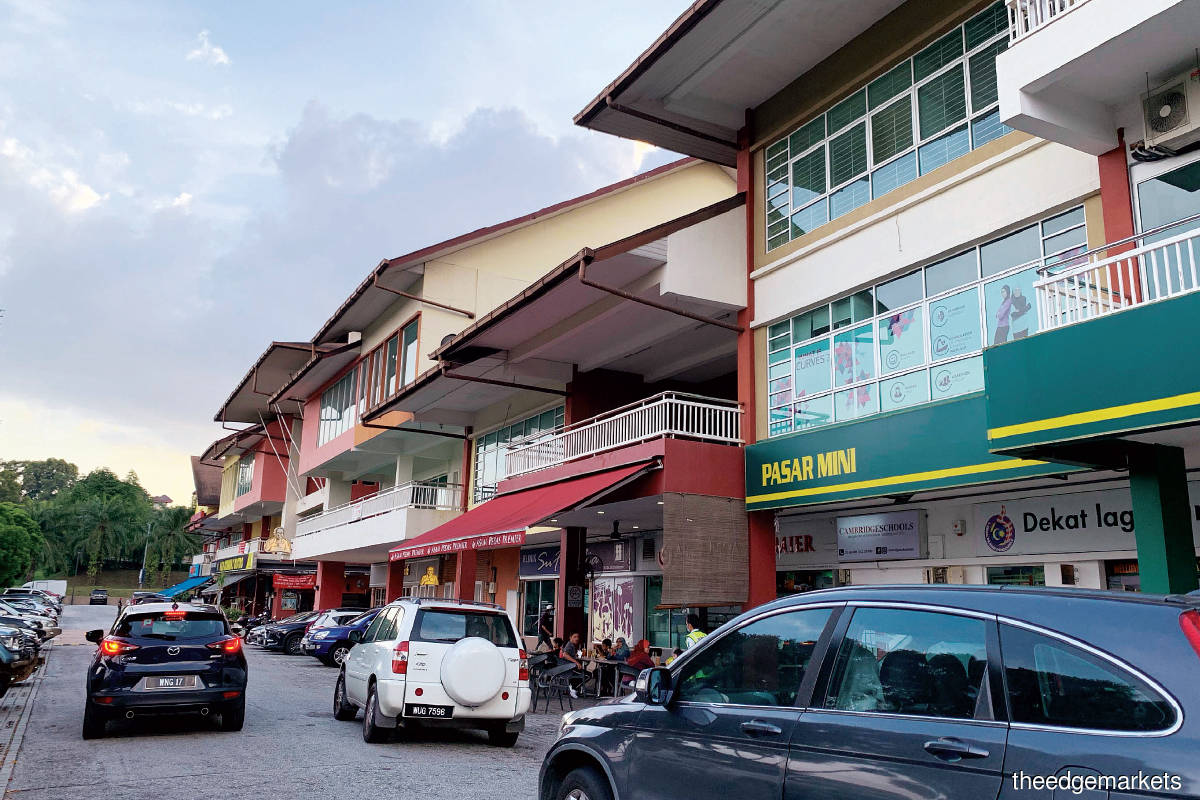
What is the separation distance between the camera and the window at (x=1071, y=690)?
9.73ft

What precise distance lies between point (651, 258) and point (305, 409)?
31301mm

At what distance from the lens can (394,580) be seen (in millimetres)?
33438

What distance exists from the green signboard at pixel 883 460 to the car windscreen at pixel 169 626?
8.72m

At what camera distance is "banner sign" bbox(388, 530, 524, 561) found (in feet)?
59.5

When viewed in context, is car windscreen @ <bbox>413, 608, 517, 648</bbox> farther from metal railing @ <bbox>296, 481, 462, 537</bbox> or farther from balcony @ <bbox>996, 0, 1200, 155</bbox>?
metal railing @ <bbox>296, 481, 462, 537</bbox>

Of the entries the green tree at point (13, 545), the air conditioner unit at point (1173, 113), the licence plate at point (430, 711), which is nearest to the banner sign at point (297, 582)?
the green tree at point (13, 545)

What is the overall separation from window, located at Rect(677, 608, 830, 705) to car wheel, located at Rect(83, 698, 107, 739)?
8.79 m

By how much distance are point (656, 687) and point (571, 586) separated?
51.9 ft

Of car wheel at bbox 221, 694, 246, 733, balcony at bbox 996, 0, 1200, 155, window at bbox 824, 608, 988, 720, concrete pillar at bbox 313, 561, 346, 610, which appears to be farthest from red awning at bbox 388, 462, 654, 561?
concrete pillar at bbox 313, 561, 346, 610

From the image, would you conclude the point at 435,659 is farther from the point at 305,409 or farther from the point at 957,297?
the point at 305,409

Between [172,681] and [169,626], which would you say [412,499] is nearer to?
[169,626]

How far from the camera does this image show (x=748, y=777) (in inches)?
158

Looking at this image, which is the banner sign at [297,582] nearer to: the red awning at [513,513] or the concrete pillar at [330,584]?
the concrete pillar at [330,584]

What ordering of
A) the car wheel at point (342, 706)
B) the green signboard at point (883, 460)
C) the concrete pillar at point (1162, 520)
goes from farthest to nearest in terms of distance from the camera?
the car wheel at point (342, 706), the green signboard at point (883, 460), the concrete pillar at point (1162, 520)
